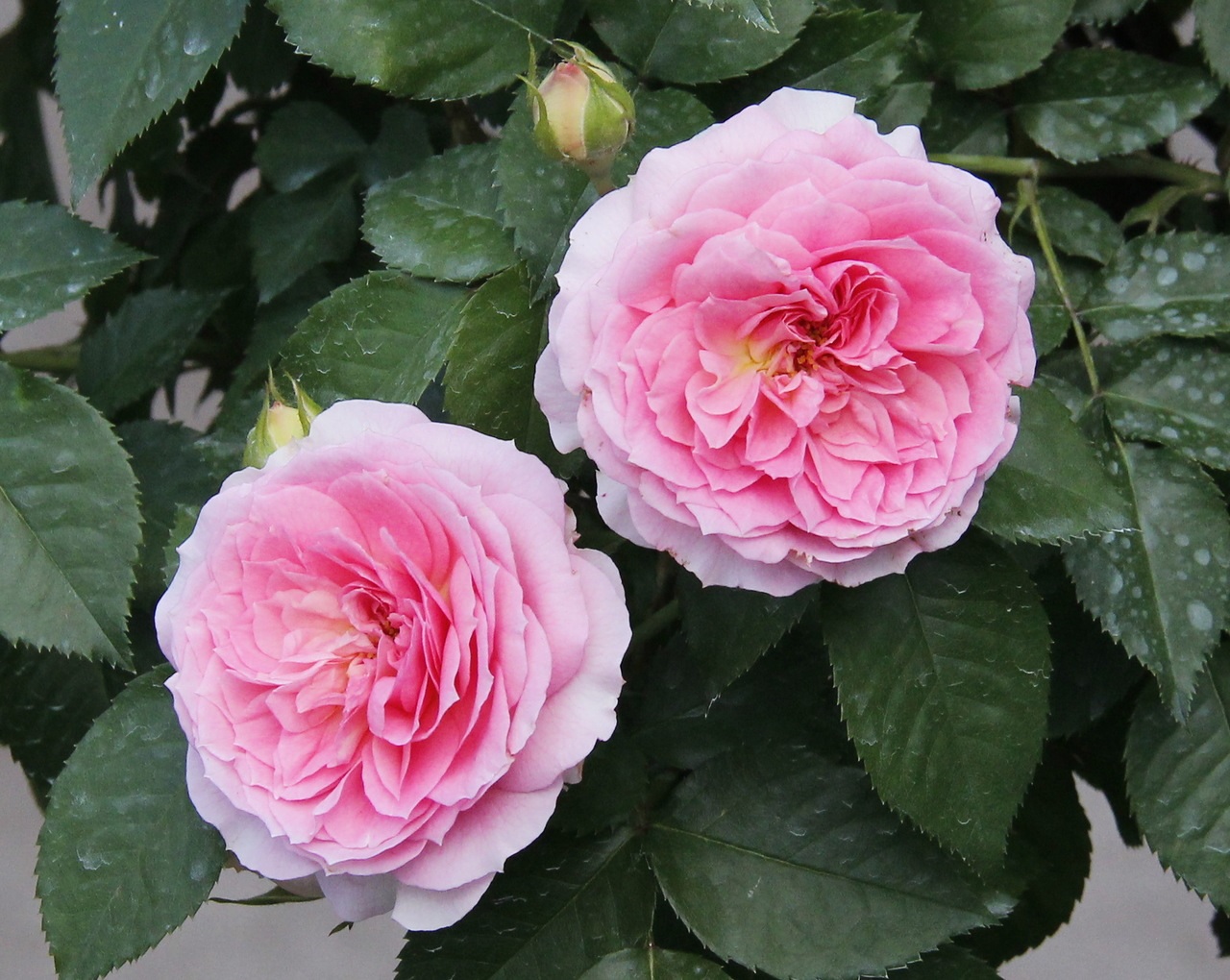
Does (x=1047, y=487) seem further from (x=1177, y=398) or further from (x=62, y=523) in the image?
(x=62, y=523)

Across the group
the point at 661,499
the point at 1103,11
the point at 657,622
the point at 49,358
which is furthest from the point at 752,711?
the point at 49,358

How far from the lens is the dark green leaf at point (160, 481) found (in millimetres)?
428

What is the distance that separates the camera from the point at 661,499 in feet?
0.87

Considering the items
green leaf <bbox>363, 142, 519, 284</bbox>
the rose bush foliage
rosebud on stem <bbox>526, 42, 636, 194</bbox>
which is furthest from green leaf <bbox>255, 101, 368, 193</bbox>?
rosebud on stem <bbox>526, 42, 636, 194</bbox>

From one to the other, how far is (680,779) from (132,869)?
0.17 m

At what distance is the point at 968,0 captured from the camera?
0.39 metres

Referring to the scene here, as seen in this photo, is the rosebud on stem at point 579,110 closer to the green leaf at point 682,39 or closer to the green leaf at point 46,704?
the green leaf at point 682,39

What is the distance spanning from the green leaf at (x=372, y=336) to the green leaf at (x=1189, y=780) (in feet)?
0.82

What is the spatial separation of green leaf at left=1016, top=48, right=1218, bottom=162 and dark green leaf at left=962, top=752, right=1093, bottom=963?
229mm

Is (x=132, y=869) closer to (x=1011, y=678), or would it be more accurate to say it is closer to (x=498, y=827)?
(x=498, y=827)

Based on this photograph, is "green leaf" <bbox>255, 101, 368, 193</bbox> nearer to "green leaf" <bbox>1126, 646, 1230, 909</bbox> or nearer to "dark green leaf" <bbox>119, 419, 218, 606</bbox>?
"dark green leaf" <bbox>119, 419, 218, 606</bbox>

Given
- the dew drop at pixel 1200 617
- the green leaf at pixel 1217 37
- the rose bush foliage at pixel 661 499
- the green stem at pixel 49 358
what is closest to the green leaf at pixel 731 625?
the rose bush foliage at pixel 661 499

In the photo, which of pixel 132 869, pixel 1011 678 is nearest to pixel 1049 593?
pixel 1011 678

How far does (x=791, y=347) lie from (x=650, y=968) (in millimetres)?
186
